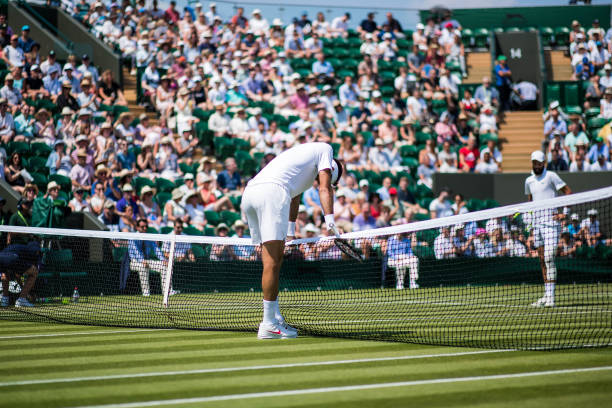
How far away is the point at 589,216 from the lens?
16.8 m

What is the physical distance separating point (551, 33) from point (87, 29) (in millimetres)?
16951

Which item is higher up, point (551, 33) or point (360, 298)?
point (551, 33)

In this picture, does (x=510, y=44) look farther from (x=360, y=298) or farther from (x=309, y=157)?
(x=309, y=157)

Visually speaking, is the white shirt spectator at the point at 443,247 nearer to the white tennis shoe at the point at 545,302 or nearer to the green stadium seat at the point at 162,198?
the white tennis shoe at the point at 545,302

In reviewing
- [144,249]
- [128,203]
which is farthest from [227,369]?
[128,203]

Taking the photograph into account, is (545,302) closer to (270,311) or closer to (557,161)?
(270,311)

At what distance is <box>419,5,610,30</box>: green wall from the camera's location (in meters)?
32.6

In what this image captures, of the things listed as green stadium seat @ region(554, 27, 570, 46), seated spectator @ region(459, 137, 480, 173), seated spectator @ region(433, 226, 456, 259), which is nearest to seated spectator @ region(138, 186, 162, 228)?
seated spectator @ region(433, 226, 456, 259)

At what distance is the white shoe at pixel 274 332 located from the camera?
8492mm

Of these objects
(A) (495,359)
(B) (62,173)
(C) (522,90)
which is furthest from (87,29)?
(A) (495,359)

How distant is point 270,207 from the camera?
8383 mm

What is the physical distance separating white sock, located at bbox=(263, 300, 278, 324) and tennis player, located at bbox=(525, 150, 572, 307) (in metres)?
4.91

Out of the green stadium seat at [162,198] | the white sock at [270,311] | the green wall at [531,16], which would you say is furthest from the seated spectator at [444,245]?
the green wall at [531,16]

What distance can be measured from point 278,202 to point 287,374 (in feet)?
7.93
